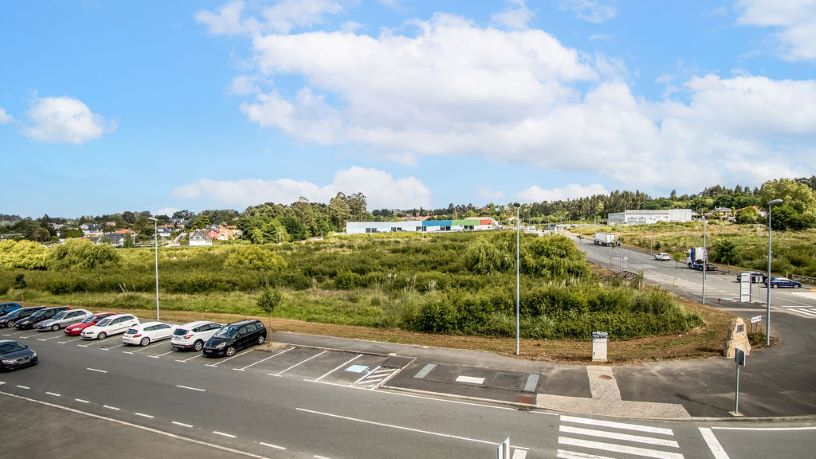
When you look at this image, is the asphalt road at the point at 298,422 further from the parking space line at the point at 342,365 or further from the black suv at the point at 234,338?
the black suv at the point at 234,338

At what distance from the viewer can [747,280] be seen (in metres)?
32.1

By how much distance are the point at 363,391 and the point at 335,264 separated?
45.3m

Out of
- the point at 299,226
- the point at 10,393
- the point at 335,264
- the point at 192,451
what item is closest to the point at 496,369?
the point at 192,451

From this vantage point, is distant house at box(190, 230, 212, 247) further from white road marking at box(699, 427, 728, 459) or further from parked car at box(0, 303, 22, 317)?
white road marking at box(699, 427, 728, 459)

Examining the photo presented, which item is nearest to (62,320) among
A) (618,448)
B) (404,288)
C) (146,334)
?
(146,334)

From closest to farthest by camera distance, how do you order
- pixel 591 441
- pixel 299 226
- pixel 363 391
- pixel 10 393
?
1. pixel 591 441
2. pixel 363 391
3. pixel 10 393
4. pixel 299 226

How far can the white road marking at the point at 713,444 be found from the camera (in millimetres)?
12961

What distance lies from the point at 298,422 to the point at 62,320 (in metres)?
28.5

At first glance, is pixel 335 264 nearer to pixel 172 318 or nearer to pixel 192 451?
pixel 172 318

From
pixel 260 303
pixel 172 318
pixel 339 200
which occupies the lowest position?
pixel 172 318

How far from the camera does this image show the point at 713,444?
1362cm

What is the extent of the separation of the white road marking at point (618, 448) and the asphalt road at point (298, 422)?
30mm

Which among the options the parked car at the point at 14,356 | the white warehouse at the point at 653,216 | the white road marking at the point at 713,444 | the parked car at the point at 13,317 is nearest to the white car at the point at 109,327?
the parked car at the point at 14,356

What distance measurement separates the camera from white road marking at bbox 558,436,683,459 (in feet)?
42.8
